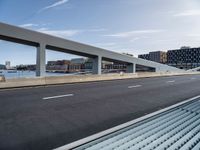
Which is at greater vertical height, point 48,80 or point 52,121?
point 48,80

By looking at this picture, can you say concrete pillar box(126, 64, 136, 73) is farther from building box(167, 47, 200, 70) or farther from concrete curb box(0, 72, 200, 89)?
building box(167, 47, 200, 70)

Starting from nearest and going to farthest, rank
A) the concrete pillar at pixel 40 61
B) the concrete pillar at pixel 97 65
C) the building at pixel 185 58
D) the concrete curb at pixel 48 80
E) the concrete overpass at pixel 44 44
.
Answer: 1. the concrete curb at pixel 48 80
2. the concrete overpass at pixel 44 44
3. the concrete pillar at pixel 40 61
4. the concrete pillar at pixel 97 65
5. the building at pixel 185 58

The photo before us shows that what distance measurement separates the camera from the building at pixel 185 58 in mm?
156000

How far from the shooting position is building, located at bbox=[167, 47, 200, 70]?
156000 mm

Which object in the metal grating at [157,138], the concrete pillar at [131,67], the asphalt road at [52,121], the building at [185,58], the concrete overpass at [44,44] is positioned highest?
the building at [185,58]

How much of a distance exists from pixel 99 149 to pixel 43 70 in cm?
2043

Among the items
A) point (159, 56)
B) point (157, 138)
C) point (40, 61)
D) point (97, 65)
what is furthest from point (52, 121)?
point (159, 56)

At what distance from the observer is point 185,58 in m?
163

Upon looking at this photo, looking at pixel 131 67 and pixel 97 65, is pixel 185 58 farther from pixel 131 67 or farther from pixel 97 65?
pixel 97 65

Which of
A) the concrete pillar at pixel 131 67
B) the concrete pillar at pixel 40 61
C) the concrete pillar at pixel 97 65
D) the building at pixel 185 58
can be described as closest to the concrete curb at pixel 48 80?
the concrete pillar at pixel 40 61

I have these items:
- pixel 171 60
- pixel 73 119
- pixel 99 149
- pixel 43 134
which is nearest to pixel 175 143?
pixel 99 149

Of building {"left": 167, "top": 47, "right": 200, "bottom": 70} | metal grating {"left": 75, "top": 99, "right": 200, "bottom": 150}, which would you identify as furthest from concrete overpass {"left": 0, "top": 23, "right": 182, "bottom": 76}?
building {"left": 167, "top": 47, "right": 200, "bottom": 70}

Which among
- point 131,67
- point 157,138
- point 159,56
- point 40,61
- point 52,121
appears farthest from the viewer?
point 159,56

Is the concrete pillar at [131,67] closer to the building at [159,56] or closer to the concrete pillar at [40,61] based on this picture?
the concrete pillar at [40,61]
